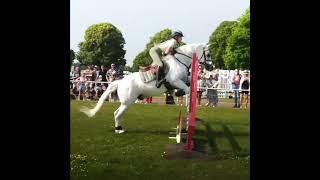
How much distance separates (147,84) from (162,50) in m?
0.55

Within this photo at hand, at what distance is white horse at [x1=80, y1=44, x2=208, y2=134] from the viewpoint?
704cm

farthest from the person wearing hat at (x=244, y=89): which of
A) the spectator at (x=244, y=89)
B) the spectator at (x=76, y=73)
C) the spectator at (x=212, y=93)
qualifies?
the spectator at (x=76, y=73)

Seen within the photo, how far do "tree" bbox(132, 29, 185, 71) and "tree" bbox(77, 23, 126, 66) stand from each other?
0.21 meters

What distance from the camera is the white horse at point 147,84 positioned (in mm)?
7043

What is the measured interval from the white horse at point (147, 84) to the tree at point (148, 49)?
23 cm

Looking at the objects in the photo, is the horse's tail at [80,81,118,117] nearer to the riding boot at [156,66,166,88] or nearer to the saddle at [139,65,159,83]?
the saddle at [139,65,159,83]

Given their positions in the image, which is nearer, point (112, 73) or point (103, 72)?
point (112, 73)

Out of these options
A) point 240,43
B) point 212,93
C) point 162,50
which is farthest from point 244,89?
point 240,43

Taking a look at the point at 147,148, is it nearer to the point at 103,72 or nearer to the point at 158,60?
the point at 158,60

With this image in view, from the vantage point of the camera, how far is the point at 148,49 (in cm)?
711
